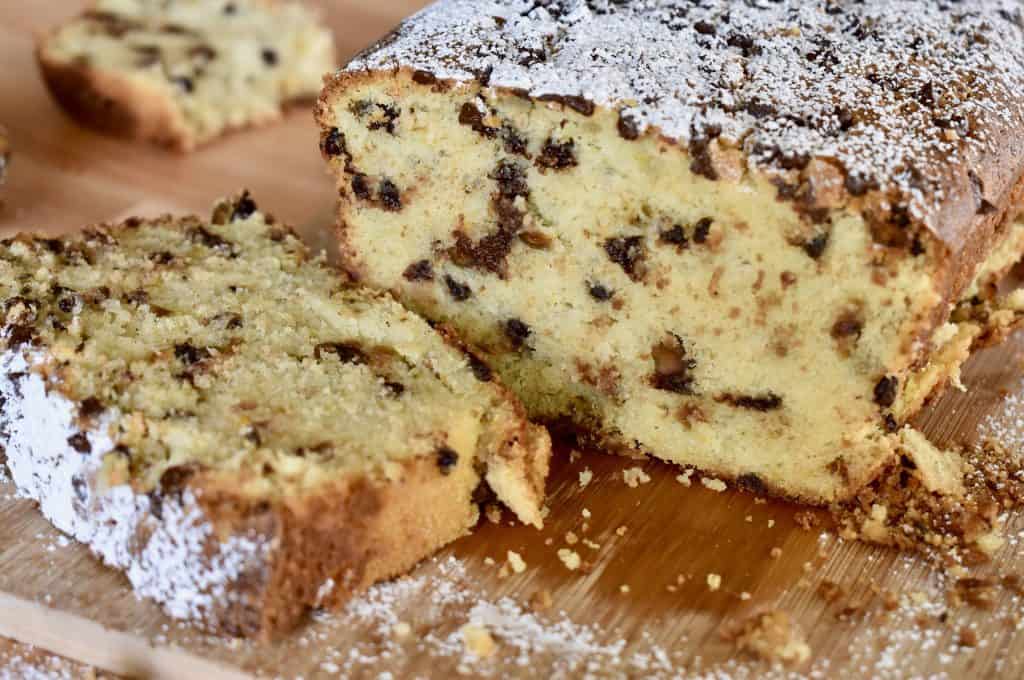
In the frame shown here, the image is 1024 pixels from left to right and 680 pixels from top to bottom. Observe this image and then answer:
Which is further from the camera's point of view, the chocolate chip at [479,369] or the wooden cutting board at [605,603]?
the chocolate chip at [479,369]

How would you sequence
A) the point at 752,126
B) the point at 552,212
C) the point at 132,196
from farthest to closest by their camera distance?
the point at 132,196 < the point at 552,212 < the point at 752,126

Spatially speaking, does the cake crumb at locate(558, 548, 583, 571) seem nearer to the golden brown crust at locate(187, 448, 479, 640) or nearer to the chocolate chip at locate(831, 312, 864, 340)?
the golden brown crust at locate(187, 448, 479, 640)

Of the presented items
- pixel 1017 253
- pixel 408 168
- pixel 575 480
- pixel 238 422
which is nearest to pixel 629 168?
pixel 408 168

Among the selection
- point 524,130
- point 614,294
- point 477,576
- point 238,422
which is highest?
point 524,130

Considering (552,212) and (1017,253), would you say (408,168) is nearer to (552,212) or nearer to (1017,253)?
(552,212)

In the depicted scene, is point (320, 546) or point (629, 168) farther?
point (629, 168)

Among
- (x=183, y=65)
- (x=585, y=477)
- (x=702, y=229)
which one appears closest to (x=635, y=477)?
(x=585, y=477)

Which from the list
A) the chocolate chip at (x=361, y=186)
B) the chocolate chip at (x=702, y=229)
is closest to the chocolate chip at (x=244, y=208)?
the chocolate chip at (x=361, y=186)

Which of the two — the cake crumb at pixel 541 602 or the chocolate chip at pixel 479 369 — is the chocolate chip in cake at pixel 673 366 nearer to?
the chocolate chip at pixel 479 369
